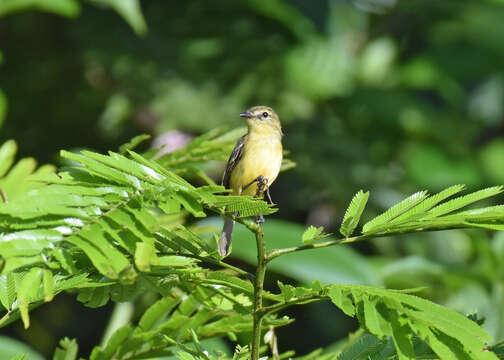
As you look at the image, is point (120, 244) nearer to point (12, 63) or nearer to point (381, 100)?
point (12, 63)

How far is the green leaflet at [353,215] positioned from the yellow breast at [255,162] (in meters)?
0.70

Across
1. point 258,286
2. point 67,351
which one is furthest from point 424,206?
point 67,351

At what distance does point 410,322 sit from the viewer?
3.37 feet

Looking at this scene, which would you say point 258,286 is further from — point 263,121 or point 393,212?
point 263,121

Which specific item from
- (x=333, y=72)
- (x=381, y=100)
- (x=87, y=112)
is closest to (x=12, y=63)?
(x=87, y=112)

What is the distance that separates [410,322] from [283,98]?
11.6ft

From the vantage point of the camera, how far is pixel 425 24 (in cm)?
573

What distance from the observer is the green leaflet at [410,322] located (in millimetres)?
991

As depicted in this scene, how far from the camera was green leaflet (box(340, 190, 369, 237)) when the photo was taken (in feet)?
3.70

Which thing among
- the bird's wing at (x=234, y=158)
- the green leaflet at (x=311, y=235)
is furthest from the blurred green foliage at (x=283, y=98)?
the green leaflet at (x=311, y=235)

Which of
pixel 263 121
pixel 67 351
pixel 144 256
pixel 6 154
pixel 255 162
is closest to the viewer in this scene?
pixel 144 256

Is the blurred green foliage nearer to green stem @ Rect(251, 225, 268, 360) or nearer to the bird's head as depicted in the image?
the bird's head

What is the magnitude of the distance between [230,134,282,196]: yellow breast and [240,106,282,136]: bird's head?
66 millimetres

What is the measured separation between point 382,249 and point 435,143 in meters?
1.19
